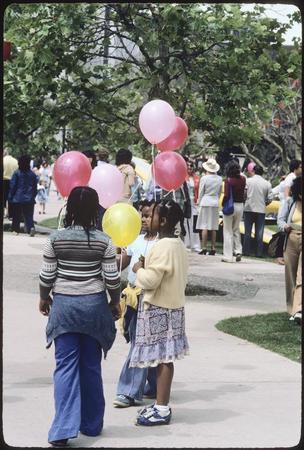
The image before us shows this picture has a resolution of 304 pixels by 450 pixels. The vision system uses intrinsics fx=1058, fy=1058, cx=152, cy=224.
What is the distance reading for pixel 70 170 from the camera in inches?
291

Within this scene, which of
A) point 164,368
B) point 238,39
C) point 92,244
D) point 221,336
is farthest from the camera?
point 238,39

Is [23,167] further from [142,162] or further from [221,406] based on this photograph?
[221,406]

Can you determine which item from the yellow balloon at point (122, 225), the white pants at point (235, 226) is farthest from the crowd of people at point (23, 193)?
the yellow balloon at point (122, 225)

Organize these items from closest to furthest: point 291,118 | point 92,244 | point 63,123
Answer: point 92,244 < point 63,123 < point 291,118

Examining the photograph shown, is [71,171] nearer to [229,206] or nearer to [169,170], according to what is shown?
[169,170]

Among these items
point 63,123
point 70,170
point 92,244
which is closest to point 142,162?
point 63,123

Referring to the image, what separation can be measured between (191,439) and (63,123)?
23.7 feet

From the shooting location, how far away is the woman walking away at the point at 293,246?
36.7 ft

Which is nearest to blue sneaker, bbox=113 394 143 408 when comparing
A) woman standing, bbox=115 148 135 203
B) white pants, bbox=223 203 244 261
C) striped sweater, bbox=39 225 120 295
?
striped sweater, bbox=39 225 120 295

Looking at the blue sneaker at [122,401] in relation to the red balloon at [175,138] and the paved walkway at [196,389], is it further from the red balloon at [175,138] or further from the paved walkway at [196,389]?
the red balloon at [175,138]

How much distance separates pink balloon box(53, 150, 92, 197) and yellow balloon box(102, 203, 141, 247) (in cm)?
45

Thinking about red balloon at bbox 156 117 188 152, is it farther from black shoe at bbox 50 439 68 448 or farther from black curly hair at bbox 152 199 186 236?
black shoe at bbox 50 439 68 448

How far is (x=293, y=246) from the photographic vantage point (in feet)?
37.4

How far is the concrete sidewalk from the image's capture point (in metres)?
6.61
